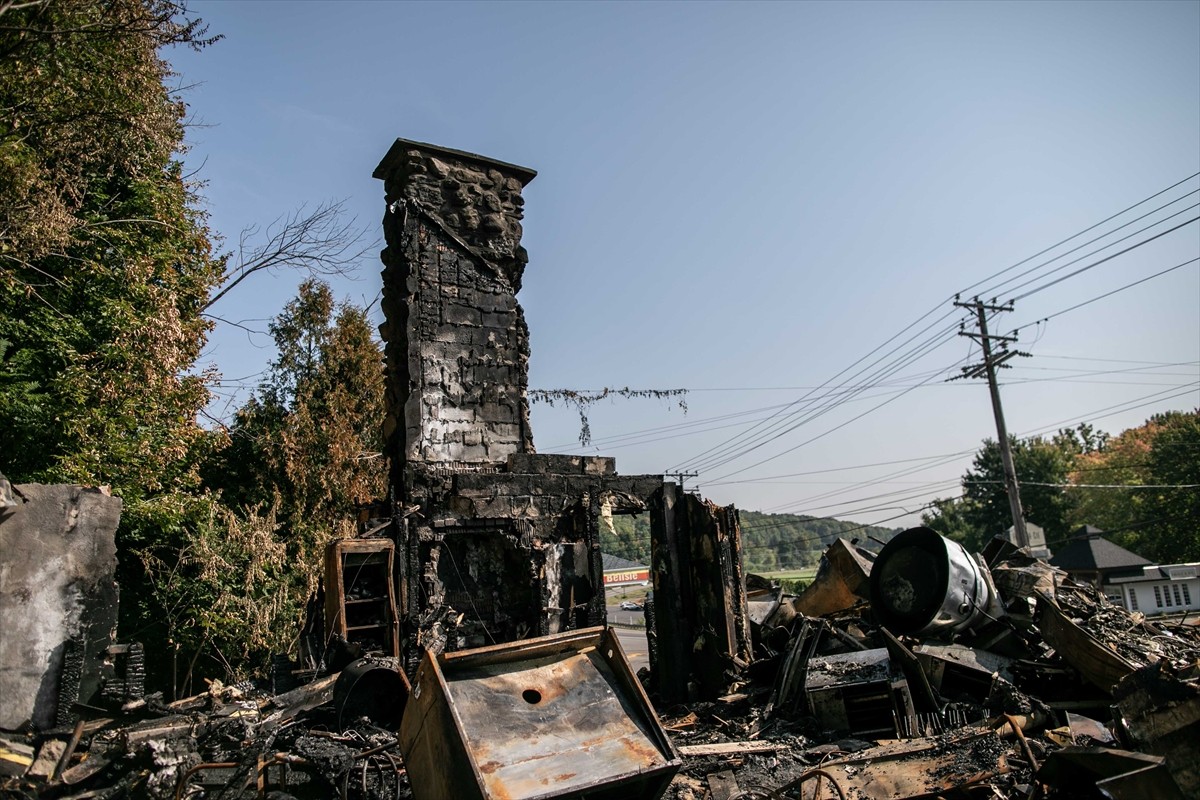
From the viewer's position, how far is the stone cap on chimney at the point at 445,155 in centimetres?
1037

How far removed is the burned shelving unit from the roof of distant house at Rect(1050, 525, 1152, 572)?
3198 cm

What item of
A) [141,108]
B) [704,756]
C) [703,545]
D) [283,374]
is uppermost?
[141,108]

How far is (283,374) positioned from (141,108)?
745cm

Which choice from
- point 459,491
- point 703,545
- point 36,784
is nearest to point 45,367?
point 459,491

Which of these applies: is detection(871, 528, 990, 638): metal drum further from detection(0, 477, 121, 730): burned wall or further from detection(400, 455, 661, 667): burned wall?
detection(0, 477, 121, 730): burned wall

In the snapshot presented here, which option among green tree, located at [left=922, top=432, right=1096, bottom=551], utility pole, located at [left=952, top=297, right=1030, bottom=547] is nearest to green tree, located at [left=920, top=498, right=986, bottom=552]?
green tree, located at [left=922, top=432, right=1096, bottom=551]

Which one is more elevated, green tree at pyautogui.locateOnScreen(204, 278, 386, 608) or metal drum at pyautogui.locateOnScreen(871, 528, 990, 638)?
green tree at pyautogui.locateOnScreen(204, 278, 386, 608)

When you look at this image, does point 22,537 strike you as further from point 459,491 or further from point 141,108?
point 141,108

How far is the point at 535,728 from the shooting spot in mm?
4363

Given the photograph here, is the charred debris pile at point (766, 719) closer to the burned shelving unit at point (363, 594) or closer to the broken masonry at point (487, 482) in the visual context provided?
the burned shelving unit at point (363, 594)

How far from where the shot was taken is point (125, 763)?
6.31 meters

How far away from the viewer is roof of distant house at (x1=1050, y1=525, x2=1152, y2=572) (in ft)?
105

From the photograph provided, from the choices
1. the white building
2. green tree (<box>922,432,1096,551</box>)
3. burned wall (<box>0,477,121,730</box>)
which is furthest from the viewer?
green tree (<box>922,432,1096,551</box>)

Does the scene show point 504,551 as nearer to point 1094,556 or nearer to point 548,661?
point 548,661
